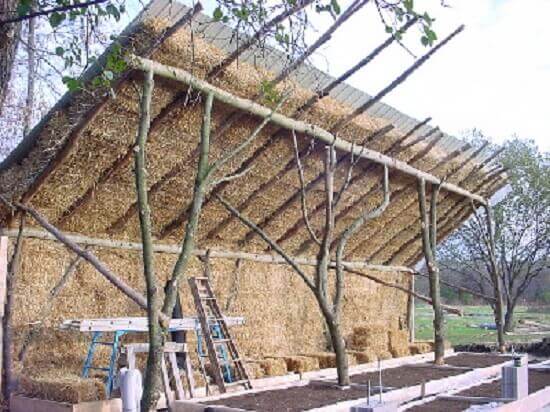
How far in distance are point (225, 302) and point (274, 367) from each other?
1344mm

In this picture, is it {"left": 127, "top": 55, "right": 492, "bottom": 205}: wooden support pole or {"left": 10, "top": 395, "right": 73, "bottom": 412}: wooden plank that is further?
{"left": 127, "top": 55, "right": 492, "bottom": 205}: wooden support pole

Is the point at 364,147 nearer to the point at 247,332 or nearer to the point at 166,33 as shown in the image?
the point at 247,332

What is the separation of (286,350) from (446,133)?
151 inches

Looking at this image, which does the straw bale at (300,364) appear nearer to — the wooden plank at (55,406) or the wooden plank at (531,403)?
the wooden plank at (531,403)

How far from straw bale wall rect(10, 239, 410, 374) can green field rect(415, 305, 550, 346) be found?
4490 mm

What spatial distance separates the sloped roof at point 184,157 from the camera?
5.71 meters

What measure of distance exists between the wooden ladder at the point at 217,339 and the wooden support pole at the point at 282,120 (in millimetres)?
2043

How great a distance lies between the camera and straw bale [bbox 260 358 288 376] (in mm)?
7992

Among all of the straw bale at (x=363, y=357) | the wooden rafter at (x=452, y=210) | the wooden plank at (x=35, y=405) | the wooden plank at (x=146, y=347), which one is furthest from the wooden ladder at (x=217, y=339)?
the wooden rafter at (x=452, y=210)

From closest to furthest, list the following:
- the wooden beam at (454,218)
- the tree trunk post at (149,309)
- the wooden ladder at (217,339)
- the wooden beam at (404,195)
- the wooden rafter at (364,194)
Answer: the tree trunk post at (149,309) → the wooden ladder at (217,339) → the wooden rafter at (364,194) → the wooden beam at (404,195) → the wooden beam at (454,218)

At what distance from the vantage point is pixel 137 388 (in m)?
4.29

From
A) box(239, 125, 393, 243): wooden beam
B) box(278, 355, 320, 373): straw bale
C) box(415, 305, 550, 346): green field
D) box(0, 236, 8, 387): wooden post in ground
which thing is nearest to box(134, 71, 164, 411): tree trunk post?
box(0, 236, 8, 387): wooden post in ground

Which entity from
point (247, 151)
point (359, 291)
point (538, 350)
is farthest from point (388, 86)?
point (538, 350)

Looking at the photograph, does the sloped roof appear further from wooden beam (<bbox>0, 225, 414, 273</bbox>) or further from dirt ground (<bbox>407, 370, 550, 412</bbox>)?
dirt ground (<bbox>407, 370, 550, 412</bbox>)
